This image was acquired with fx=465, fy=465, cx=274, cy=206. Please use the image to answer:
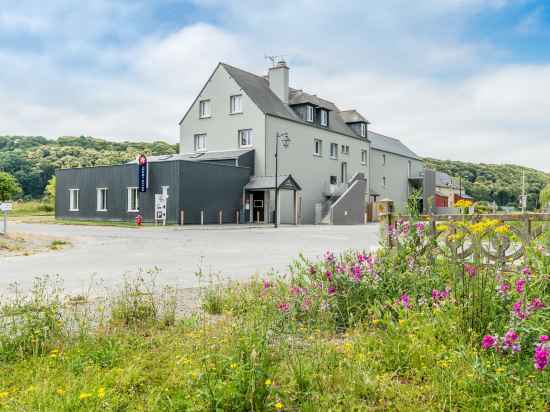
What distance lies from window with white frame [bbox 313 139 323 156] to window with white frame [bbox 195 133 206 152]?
9847mm

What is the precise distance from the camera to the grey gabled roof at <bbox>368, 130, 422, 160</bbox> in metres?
53.9

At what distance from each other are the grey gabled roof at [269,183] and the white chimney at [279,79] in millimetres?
9368

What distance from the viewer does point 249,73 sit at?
135 feet

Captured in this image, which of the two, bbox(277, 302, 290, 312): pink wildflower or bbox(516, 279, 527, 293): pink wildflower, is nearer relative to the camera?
bbox(516, 279, 527, 293): pink wildflower

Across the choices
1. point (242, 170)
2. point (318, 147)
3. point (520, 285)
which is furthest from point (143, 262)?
point (318, 147)

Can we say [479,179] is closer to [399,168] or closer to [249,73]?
[399,168]

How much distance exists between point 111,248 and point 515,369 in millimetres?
13728

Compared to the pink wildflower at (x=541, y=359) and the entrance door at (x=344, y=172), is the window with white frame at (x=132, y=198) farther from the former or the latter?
the pink wildflower at (x=541, y=359)

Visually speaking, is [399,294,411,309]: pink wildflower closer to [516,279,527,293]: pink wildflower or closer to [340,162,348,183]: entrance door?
[516,279,527,293]: pink wildflower

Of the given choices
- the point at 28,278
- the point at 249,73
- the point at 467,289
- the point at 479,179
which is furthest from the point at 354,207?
the point at 479,179

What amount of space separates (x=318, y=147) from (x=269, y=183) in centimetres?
1016

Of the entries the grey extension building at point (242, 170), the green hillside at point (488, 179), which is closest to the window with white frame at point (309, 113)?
the grey extension building at point (242, 170)

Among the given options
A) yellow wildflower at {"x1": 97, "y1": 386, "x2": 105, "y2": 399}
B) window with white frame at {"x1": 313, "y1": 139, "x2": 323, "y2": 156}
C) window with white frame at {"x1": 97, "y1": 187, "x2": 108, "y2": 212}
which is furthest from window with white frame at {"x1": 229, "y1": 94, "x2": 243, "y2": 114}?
yellow wildflower at {"x1": 97, "y1": 386, "x2": 105, "y2": 399}

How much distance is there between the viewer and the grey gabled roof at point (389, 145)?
177 feet
